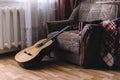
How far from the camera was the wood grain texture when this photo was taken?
2059 mm

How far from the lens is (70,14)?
3.18 m

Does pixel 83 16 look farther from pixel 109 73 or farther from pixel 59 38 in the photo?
pixel 109 73

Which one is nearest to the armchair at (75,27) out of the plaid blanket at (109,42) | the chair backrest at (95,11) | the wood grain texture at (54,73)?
the chair backrest at (95,11)

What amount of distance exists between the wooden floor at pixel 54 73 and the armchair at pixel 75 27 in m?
0.15

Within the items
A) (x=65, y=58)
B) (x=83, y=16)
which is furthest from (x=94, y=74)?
(x=83, y=16)

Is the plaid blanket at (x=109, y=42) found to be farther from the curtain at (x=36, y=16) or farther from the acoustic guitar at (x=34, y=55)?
the curtain at (x=36, y=16)

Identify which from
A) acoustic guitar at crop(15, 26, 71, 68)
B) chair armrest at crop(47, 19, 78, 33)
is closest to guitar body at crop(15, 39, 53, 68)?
acoustic guitar at crop(15, 26, 71, 68)

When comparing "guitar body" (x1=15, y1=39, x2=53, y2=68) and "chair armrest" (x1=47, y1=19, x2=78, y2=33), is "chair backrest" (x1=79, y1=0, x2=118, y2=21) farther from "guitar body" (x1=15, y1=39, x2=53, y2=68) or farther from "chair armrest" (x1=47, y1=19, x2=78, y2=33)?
"guitar body" (x1=15, y1=39, x2=53, y2=68)

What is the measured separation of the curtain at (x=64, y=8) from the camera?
3035mm

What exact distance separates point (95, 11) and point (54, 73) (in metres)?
1.03

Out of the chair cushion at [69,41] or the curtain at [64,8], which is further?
the curtain at [64,8]

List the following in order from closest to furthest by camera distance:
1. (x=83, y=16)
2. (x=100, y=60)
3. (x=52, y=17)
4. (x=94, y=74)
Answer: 1. (x=94, y=74)
2. (x=100, y=60)
3. (x=83, y=16)
4. (x=52, y=17)

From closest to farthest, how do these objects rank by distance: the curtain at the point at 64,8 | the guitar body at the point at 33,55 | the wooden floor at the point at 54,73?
the wooden floor at the point at 54,73 < the guitar body at the point at 33,55 < the curtain at the point at 64,8

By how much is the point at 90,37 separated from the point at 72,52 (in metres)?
0.31
